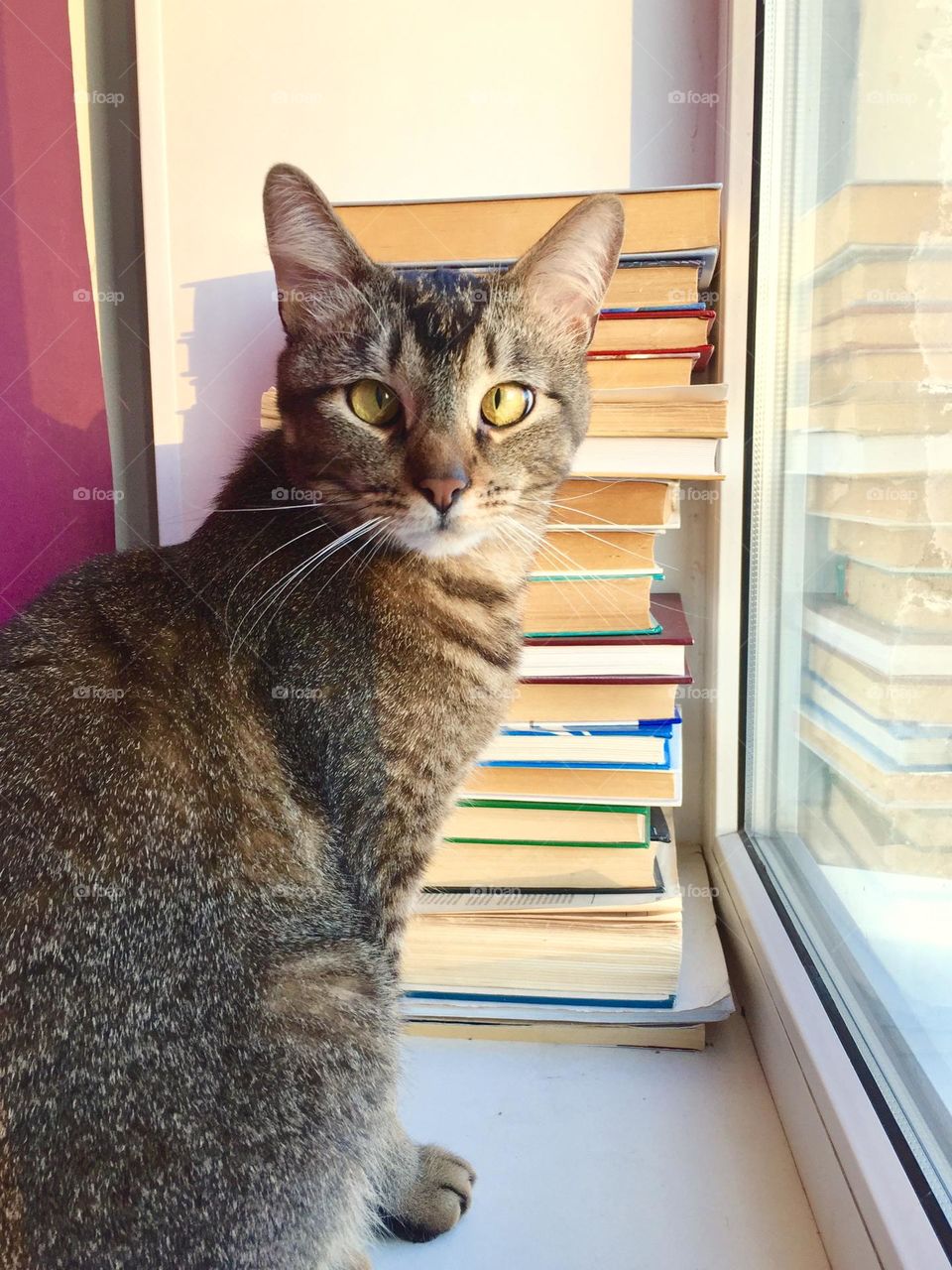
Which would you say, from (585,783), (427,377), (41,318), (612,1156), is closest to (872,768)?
(585,783)

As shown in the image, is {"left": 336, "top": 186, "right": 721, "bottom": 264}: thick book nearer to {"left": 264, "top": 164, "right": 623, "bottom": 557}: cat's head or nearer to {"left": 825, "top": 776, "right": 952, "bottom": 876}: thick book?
{"left": 264, "top": 164, "right": 623, "bottom": 557}: cat's head

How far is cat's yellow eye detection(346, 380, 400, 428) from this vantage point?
0.73 meters

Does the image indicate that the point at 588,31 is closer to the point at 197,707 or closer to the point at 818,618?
the point at 818,618

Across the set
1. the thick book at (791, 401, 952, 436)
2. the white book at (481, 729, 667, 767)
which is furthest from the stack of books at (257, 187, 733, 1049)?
the thick book at (791, 401, 952, 436)

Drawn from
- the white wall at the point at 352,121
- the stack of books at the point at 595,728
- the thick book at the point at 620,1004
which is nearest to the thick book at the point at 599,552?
the stack of books at the point at 595,728

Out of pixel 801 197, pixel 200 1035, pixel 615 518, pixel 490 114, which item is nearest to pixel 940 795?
pixel 615 518

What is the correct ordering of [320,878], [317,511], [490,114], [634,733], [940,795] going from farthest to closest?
[490,114] < [634,733] < [317,511] < [320,878] < [940,795]

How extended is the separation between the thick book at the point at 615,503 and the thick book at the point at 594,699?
0.16 meters

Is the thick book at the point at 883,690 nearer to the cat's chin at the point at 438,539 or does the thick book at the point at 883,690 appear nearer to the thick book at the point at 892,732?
the thick book at the point at 892,732

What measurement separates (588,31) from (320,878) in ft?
3.13

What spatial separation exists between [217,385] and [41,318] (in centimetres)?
20

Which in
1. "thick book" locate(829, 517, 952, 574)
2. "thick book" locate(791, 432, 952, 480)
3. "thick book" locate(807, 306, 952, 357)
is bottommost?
"thick book" locate(829, 517, 952, 574)

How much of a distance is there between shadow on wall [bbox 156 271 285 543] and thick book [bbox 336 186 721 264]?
185mm

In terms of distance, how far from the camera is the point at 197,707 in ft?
2.09
